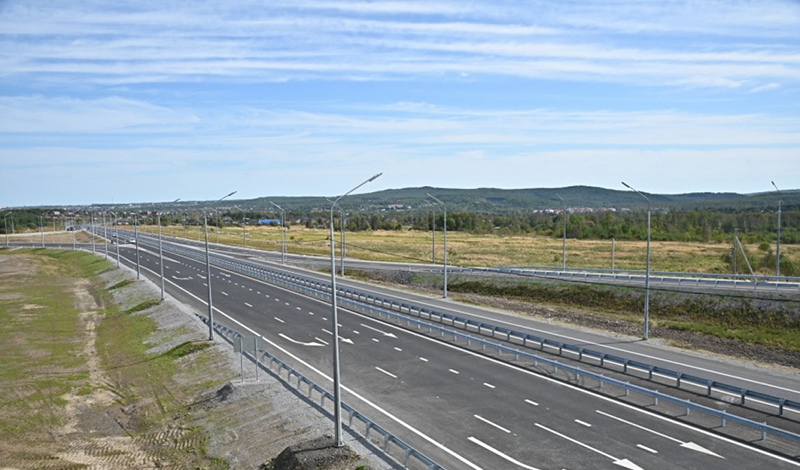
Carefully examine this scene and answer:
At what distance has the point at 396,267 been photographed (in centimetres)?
8281

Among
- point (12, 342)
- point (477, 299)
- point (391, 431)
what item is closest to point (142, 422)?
point (391, 431)

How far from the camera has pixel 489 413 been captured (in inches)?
973

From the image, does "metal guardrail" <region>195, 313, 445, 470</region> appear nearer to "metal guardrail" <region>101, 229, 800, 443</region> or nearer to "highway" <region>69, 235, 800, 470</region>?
"highway" <region>69, 235, 800, 470</region>

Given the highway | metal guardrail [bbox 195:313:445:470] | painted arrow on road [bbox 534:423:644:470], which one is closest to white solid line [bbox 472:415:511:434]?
the highway

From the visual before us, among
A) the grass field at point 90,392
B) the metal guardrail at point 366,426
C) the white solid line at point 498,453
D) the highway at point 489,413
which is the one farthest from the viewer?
the grass field at point 90,392

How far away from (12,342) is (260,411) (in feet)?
94.3

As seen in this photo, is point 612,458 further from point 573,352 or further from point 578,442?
point 573,352

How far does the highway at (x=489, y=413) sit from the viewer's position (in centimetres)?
2016

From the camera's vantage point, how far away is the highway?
20156 mm

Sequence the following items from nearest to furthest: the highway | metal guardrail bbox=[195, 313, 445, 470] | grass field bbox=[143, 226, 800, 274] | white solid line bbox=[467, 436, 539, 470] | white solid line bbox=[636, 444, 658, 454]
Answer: metal guardrail bbox=[195, 313, 445, 470] < white solid line bbox=[467, 436, 539, 470] < the highway < white solid line bbox=[636, 444, 658, 454] < grass field bbox=[143, 226, 800, 274]

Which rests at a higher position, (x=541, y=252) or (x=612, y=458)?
(x=612, y=458)

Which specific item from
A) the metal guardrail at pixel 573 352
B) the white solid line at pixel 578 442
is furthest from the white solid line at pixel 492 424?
the metal guardrail at pixel 573 352

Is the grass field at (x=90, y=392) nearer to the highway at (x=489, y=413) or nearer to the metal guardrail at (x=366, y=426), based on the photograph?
the metal guardrail at (x=366, y=426)

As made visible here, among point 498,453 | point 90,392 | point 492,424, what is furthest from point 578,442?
point 90,392
